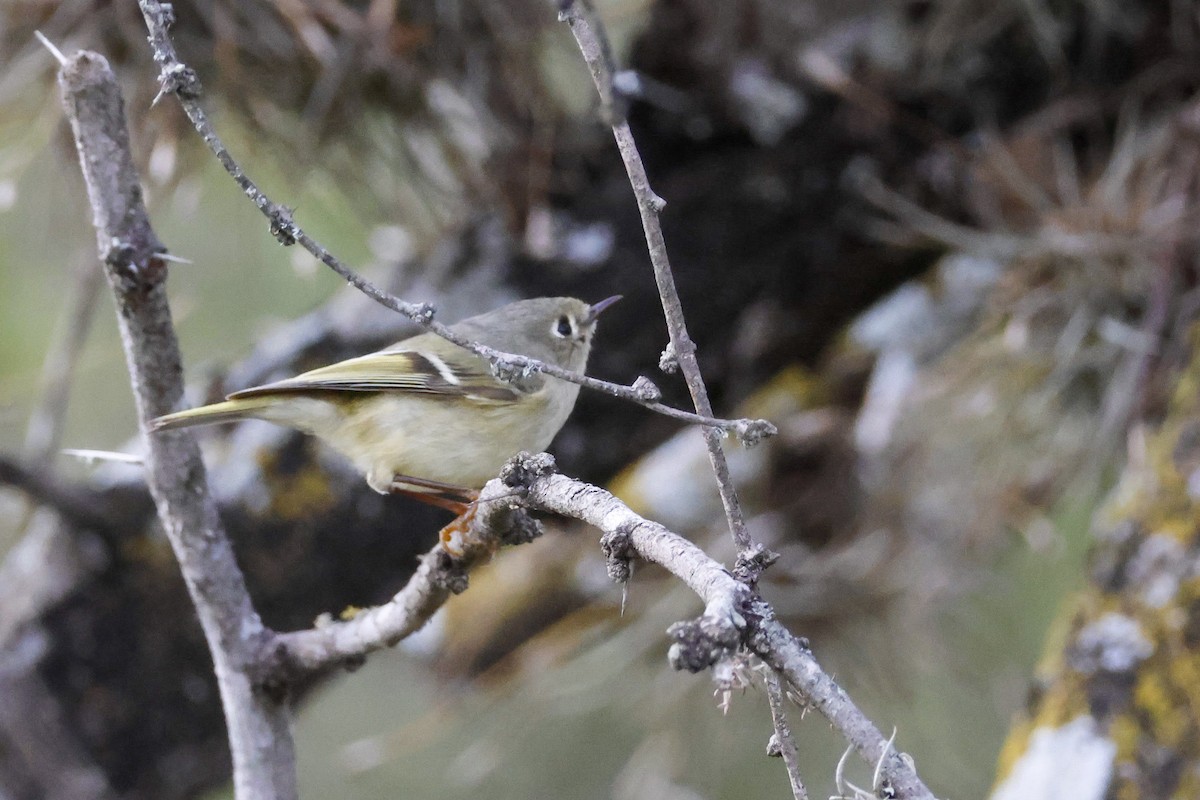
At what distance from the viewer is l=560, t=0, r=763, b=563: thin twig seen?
0.97 metres

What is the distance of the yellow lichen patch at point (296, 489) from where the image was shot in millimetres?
2539

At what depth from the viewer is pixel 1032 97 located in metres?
3.05

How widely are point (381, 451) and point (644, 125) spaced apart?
1.45 metres

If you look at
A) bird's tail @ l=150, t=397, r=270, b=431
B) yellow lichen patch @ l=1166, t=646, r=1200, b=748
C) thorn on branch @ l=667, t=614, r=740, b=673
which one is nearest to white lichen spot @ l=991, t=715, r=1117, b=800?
yellow lichen patch @ l=1166, t=646, r=1200, b=748

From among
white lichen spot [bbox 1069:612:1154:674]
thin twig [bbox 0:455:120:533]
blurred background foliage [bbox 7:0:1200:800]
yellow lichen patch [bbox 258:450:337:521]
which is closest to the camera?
white lichen spot [bbox 1069:612:1154:674]

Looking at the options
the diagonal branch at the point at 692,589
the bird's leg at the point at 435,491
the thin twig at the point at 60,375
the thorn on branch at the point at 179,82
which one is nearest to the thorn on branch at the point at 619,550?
the diagonal branch at the point at 692,589

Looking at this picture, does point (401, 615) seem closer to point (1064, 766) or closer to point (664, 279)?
point (664, 279)

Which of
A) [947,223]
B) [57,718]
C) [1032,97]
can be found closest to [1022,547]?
[947,223]

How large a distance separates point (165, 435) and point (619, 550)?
858 mm

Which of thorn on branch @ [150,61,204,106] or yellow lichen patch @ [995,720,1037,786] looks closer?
thorn on branch @ [150,61,204,106]

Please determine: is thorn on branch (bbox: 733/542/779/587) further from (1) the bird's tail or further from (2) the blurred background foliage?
(2) the blurred background foliage

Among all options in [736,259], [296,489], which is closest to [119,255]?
[296,489]

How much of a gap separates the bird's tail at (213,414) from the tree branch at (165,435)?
0.04 meters

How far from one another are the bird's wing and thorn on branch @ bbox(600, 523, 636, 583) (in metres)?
0.96
